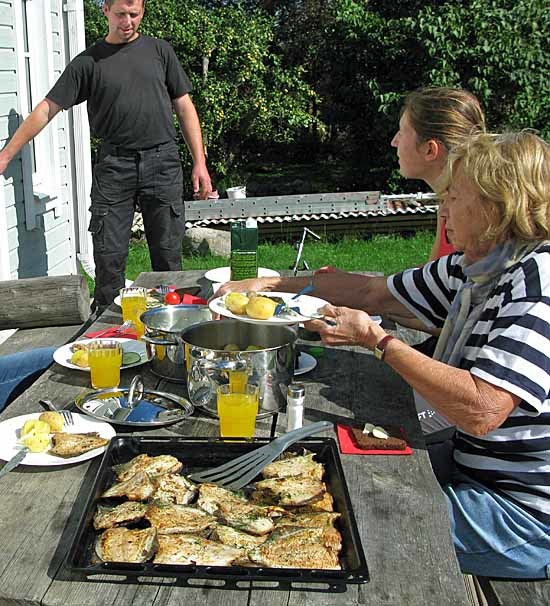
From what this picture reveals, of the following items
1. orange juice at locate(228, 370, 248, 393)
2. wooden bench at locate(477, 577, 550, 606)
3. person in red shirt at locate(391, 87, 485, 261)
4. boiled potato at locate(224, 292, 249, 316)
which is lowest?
wooden bench at locate(477, 577, 550, 606)

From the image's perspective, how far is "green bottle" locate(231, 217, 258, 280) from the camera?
3711 millimetres

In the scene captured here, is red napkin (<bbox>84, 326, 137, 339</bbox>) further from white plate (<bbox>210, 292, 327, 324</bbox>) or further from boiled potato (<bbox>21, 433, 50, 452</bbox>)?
boiled potato (<bbox>21, 433, 50, 452</bbox>)

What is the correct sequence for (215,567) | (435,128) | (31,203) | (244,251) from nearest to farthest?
1. (215,567)
2. (435,128)
3. (244,251)
4. (31,203)

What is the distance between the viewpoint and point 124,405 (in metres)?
2.41

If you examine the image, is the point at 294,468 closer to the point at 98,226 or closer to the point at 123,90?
the point at 98,226

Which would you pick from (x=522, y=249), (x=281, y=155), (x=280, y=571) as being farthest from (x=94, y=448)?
(x=281, y=155)

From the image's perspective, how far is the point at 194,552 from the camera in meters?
1.64

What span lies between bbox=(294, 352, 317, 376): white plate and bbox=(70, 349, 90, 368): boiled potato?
2.37 ft

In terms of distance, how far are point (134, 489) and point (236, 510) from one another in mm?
244

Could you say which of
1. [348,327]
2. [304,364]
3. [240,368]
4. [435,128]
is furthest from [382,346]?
[435,128]

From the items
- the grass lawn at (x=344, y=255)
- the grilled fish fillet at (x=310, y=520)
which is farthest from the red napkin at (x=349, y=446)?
the grass lawn at (x=344, y=255)

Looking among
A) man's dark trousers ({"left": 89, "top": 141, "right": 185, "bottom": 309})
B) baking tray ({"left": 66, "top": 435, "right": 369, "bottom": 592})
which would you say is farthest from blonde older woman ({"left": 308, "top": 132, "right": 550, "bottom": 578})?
man's dark trousers ({"left": 89, "top": 141, "right": 185, "bottom": 309})

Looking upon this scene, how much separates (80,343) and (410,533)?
157 cm

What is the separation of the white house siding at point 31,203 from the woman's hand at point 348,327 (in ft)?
13.2
